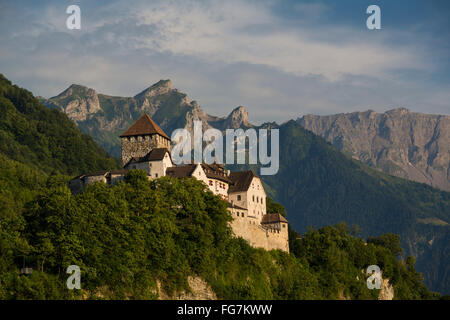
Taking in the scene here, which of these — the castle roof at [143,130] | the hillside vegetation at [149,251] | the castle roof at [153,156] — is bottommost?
the hillside vegetation at [149,251]

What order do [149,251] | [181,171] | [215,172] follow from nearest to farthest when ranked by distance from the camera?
[149,251] → [181,171] → [215,172]

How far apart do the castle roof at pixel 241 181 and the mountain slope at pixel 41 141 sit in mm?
57289

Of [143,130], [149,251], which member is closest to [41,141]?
[143,130]

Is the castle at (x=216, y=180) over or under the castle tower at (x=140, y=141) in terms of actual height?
under

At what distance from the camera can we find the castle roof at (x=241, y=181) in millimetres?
100438

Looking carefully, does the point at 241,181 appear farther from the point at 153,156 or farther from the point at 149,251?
the point at 149,251

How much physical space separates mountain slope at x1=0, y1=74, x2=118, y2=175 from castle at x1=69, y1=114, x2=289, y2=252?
1968 inches

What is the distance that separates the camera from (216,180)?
328 ft

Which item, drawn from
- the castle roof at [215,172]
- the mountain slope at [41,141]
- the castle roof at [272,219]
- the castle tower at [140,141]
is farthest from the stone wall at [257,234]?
the mountain slope at [41,141]

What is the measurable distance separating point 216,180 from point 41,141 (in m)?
73.8

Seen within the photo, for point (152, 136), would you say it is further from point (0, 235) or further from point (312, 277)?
point (0, 235)

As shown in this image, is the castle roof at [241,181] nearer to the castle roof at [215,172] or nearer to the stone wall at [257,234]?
the castle roof at [215,172]
